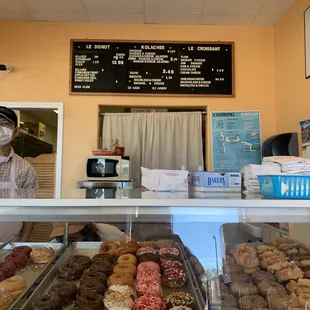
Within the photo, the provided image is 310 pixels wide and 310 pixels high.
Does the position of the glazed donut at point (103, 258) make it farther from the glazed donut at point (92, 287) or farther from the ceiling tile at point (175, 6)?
the ceiling tile at point (175, 6)

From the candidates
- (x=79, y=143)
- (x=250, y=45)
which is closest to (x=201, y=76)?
(x=250, y=45)

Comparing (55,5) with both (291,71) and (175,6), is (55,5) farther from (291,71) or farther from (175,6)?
(291,71)

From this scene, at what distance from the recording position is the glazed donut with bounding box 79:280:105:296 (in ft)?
4.46

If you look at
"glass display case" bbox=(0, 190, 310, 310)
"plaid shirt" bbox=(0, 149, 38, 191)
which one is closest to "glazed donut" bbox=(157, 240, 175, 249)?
"glass display case" bbox=(0, 190, 310, 310)

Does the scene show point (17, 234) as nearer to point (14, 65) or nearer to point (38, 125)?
point (14, 65)

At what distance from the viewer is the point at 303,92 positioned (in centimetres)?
285

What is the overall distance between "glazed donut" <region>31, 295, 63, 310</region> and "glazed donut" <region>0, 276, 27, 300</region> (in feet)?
0.36

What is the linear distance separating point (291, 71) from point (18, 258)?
2903 millimetres

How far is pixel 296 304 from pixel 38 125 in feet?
15.7

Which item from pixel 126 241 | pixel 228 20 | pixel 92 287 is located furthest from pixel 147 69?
pixel 92 287

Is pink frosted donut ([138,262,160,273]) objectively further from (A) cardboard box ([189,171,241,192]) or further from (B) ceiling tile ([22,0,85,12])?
(B) ceiling tile ([22,0,85,12])

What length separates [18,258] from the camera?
159 cm

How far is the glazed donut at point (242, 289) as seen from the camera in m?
1.26

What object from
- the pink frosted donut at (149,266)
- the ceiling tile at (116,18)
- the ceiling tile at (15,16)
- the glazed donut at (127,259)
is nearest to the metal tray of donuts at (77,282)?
the pink frosted donut at (149,266)
